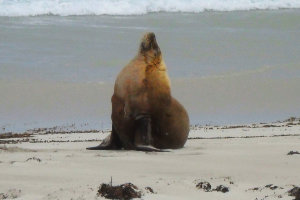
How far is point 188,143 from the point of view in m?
8.21

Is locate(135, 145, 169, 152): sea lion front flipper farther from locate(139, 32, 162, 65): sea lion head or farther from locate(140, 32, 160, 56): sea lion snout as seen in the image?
locate(140, 32, 160, 56): sea lion snout

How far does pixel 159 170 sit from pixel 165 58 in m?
12.2

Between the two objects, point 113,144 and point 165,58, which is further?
point 165,58

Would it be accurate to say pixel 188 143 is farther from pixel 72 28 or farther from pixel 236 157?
pixel 72 28

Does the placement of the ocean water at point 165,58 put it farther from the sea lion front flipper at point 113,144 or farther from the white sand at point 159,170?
the white sand at point 159,170

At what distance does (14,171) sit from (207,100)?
8.14 meters

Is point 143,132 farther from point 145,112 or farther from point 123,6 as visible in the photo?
point 123,6

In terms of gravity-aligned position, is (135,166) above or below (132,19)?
below

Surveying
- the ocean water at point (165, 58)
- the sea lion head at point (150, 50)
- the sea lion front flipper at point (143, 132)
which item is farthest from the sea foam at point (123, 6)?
the sea lion front flipper at point (143, 132)

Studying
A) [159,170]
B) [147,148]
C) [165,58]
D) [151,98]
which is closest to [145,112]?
[151,98]

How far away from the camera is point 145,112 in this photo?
732 centimetres

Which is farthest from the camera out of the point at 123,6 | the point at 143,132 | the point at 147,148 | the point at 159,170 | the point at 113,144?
the point at 123,6

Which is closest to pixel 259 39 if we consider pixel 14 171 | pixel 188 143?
pixel 188 143

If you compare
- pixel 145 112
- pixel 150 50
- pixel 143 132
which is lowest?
pixel 143 132
